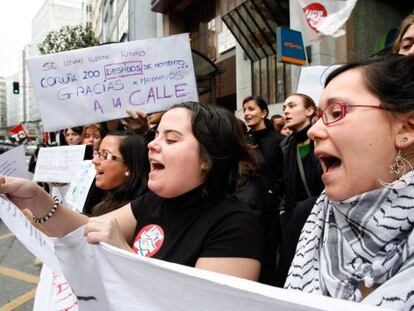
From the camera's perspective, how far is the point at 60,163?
→ 310 cm

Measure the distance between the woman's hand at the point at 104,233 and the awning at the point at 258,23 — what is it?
1045cm

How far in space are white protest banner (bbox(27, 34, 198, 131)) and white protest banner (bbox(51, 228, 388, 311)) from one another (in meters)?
1.68

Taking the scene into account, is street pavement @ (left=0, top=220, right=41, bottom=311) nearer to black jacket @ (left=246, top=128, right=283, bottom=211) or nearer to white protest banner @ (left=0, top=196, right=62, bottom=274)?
white protest banner @ (left=0, top=196, right=62, bottom=274)

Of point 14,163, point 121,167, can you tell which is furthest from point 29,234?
point 121,167

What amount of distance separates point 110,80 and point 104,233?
6.26 feet

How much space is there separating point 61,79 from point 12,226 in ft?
5.30

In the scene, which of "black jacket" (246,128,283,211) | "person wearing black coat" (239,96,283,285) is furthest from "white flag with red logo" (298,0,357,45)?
"black jacket" (246,128,283,211)

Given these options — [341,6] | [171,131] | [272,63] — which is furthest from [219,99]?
[171,131]

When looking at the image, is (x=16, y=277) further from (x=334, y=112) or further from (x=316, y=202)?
(x=334, y=112)

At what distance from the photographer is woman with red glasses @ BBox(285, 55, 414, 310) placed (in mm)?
1010

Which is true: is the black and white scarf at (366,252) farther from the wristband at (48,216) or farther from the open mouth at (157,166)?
the wristband at (48,216)

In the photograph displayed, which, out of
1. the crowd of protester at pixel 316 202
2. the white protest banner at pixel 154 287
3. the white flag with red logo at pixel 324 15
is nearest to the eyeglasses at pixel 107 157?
the crowd of protester at pixel 316 202

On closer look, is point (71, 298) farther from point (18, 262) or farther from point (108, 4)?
point (108, 4)

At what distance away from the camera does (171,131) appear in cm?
162
